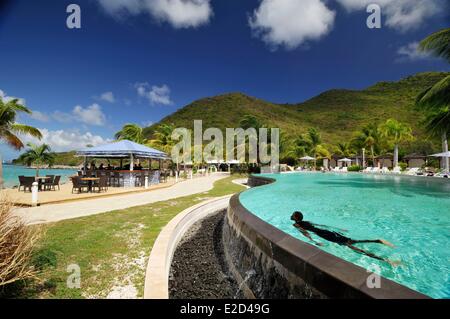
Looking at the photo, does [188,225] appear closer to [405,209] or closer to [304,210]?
[304,210]

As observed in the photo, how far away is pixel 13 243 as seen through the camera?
2615mm

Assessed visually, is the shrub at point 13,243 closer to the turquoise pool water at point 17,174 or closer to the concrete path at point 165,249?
the concrete path at point 165,249

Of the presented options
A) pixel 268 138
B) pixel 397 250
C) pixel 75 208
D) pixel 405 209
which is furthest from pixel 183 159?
pixel 397 250

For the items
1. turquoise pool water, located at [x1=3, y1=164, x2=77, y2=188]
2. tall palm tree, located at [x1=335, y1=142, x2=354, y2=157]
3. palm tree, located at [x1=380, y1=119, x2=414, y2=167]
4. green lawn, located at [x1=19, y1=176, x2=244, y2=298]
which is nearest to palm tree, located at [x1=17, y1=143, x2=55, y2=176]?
turquoise pool water, located at [x1=3, y1=164, x2=77, y2=188]

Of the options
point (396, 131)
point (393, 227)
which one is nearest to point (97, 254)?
point (393, 227)

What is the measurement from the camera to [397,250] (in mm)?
4191

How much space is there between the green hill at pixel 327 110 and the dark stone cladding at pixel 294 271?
59069 millimetres

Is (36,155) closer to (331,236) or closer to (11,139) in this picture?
(11,139)

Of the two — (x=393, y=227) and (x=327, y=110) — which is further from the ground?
(x=327, y=110)

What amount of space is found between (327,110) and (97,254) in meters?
89.9

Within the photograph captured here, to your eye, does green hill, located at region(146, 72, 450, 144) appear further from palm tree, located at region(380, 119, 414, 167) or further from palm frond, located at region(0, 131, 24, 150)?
palm frond, located at region(0, 131, 24, 150)

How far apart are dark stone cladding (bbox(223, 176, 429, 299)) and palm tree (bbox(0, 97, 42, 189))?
1312 cm

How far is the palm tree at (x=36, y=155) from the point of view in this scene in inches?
802

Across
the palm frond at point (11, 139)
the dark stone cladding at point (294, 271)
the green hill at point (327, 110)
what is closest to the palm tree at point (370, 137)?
the green hill at point (327, 110)
